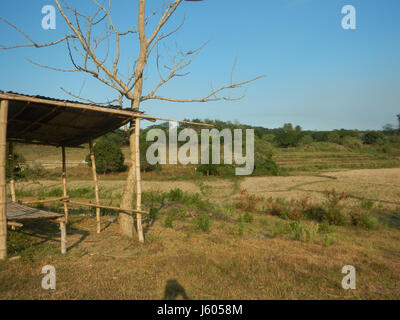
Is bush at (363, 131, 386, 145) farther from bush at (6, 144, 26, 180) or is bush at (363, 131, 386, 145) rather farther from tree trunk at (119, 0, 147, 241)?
tree trunk at (119, 0, 147, 241)

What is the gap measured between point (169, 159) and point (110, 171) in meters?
7.07

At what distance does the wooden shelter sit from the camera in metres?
4.45

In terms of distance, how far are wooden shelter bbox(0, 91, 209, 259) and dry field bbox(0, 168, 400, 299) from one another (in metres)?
0.64

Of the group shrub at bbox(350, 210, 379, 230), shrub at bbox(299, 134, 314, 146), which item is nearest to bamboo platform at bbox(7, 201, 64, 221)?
shrub at bbox(350, 210, 379, 230)

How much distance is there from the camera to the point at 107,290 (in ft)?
11.9

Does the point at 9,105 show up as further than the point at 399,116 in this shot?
No

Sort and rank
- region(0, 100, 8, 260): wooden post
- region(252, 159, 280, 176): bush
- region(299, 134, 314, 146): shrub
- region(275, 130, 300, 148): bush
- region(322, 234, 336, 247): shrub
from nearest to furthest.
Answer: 1. region(0, 100, 8, 260): wooden post
2. region(322, 234, 336, 247): shrub
3. region(252, 159, 280, 176): bush
4. region(299, 134, 314, 146): shrub
5. region(275, 130, 300, 148): bush

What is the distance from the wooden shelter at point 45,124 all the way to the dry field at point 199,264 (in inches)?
25.2

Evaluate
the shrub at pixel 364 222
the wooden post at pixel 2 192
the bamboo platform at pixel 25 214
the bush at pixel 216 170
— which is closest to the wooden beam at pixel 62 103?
the wooden post at pixel 2 192

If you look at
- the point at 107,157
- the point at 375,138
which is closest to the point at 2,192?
the point at 107,157

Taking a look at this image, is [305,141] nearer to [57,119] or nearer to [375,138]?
[375,138]
